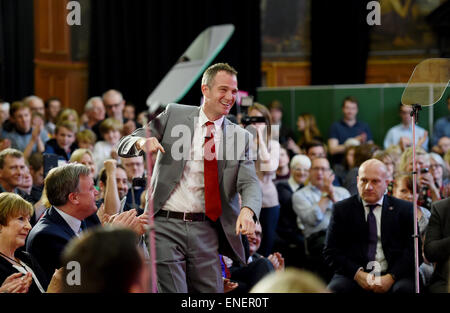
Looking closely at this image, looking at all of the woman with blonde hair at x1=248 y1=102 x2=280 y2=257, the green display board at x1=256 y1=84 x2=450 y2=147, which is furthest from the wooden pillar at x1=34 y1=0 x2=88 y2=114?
the woman with blonde hair at x1=248 y1=102 x2=280 y2=257

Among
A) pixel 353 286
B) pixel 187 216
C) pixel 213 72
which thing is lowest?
pixel 353 286

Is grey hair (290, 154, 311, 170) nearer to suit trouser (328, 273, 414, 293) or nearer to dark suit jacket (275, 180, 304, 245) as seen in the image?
dark suit jacket (275, 180, 304, 245)

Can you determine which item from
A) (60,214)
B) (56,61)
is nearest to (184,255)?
(60,214)

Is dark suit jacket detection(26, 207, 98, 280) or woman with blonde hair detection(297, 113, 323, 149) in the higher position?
woman with blonde hair detection(297, 113, 323, 149)

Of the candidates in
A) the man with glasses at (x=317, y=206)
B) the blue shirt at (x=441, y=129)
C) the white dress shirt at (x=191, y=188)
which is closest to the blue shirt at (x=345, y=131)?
the blue shirt at (x=441, y=129)

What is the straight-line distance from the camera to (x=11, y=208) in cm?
351

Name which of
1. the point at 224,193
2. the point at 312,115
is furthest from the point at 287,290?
the point at 312,115

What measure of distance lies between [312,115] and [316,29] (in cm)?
176

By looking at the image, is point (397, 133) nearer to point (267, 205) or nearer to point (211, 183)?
point (267, 205)

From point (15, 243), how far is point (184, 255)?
2.62 feet

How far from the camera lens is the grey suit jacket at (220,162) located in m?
3.58

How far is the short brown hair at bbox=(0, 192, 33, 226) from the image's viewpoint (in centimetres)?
350

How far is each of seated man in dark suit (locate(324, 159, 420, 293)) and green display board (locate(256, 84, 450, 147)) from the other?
447 centimetres
